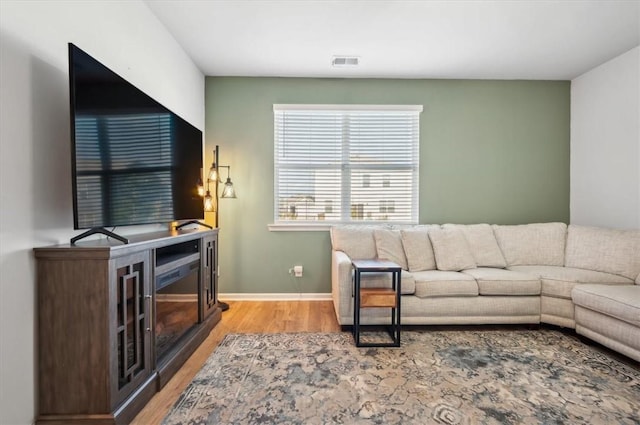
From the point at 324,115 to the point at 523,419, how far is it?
10.6 ft

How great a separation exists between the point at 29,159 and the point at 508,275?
11.5ft

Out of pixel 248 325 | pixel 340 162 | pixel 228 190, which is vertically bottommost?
pixel 248 325

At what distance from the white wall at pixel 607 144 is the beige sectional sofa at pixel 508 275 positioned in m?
0.44

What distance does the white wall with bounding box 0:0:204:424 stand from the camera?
1.27 metres

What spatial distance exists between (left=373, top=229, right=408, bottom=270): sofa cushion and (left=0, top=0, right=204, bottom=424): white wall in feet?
8.15

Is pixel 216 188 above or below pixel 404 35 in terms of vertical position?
below

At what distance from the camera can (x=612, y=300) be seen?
7.14 feet

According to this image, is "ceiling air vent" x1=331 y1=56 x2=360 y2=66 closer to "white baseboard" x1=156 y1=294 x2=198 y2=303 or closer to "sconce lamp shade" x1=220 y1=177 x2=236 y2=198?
"sconce lamp shade" x1=220 y1=177 x2=236 y2=198

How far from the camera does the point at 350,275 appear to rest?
260 centimetres

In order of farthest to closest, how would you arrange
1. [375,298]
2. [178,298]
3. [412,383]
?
[375,298] < [178,298] < [412,383]

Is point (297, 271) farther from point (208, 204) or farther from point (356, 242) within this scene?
point (208, 204)

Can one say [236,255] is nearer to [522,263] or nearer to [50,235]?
[50,235]

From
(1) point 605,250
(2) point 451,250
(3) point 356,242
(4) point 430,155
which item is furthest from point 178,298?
(1) point 605,250

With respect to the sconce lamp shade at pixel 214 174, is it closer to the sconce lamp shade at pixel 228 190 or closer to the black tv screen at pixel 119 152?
the sconce lamp shade at pixel 228 190
